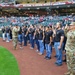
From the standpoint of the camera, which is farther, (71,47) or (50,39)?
(50,39)

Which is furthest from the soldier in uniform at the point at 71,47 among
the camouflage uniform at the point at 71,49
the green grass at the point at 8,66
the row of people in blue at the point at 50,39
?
the green grass at the point at 8,66

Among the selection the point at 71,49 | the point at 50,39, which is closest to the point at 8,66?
the point at 50,39

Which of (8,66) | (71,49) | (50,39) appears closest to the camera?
(71,49)

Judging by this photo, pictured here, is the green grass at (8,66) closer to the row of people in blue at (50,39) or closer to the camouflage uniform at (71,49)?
the row of people in blue at (50,39)

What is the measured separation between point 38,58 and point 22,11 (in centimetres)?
4120

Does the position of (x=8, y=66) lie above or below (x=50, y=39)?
below

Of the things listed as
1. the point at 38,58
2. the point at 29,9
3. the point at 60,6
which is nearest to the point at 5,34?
the point at 38,58

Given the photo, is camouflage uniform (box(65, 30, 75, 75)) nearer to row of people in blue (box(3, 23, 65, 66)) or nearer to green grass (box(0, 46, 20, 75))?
row of people in blue (box(3, 23, 65, 66))

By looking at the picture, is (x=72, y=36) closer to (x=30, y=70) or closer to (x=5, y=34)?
(x=30, y=70)

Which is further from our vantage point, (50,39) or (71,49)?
(50,39)

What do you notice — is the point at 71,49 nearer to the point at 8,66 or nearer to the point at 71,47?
the point at 71,47

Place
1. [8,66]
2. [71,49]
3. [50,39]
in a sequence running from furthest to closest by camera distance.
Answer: [50,39] → [8,66] → [71,49]

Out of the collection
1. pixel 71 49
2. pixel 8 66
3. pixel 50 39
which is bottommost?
pixel 8 66

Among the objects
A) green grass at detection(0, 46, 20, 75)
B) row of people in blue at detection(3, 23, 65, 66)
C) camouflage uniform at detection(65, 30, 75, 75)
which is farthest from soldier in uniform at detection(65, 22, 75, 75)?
green grass at detection(0, 46, 20, 75)
